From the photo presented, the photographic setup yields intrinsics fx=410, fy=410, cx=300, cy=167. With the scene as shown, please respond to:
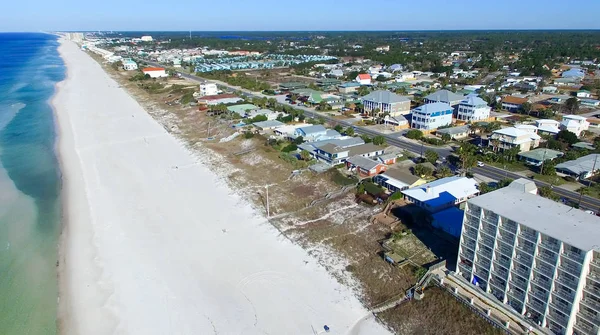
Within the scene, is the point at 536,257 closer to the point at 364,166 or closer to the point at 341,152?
the point at 364,166

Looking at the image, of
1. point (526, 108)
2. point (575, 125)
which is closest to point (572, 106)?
point (526, 108)

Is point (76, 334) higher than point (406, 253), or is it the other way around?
point (406, 253)

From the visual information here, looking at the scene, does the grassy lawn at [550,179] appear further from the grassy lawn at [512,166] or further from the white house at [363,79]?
the white house at [363,79]

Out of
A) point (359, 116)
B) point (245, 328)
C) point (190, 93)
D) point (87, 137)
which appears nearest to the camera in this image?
point (245, 328)

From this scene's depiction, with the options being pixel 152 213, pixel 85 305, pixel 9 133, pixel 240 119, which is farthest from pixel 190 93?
pixel 85 305

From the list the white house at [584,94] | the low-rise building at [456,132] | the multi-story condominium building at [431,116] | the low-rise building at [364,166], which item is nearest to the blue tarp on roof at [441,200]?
the low-rise building at [364,166]

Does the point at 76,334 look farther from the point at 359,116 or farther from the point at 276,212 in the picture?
the point at 359,116
